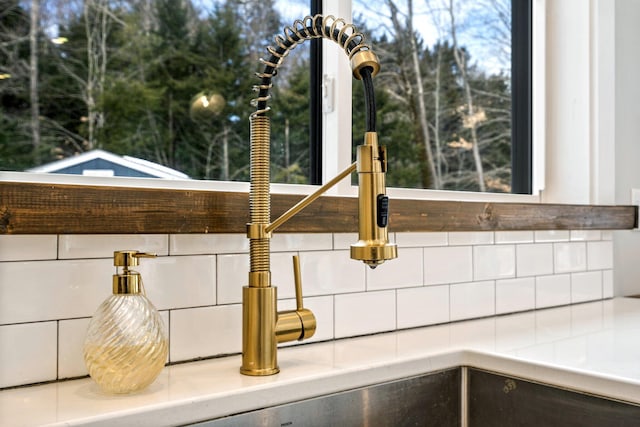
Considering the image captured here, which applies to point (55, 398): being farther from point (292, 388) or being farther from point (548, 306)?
point (548, 306)

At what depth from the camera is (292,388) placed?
37.2 inches

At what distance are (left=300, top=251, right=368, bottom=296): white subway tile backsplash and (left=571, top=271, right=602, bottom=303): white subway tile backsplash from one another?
34.0 inches

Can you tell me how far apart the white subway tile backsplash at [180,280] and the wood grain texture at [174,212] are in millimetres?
77

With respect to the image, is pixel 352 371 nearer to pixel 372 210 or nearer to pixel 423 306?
pixel 372 210

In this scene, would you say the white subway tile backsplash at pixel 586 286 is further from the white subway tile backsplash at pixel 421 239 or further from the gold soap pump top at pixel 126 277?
the gold soap pump top at pixel 126 277

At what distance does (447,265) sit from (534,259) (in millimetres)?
376

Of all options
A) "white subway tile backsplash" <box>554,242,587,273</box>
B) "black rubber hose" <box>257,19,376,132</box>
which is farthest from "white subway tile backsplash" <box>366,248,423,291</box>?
"white subway tile backsplash" <box>554,242,587,273</box>

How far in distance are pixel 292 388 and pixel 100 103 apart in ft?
2.26

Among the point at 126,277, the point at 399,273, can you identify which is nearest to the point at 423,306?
the point at 399,273

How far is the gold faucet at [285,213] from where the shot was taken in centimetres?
92

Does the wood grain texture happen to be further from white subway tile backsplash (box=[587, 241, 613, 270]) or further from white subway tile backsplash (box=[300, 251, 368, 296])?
white subway tile backsplash (box=[587, 241, 613, 270])

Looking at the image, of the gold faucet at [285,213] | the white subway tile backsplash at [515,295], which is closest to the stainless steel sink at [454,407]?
the gold faucet at [285,213]

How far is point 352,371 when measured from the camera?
102cm

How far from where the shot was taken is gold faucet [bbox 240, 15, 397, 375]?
36.2 inches
